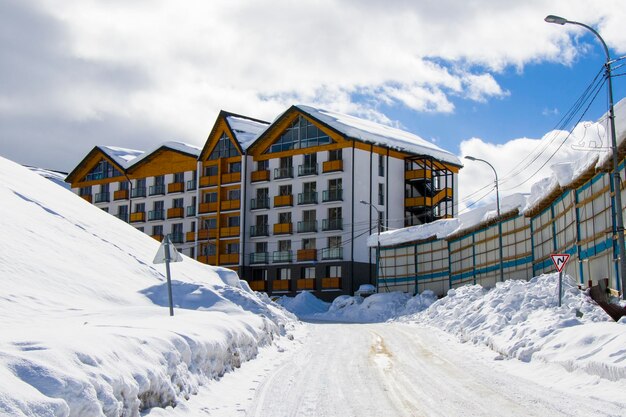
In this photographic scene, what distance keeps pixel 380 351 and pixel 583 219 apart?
9.59 m

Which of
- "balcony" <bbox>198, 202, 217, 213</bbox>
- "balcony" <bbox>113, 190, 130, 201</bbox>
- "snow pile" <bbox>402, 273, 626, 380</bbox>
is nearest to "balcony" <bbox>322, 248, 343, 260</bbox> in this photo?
"balcony" <bbox>198, 202, 217, 213</bbox>

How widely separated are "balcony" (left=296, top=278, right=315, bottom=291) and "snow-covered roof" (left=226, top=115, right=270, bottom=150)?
48.5 ft

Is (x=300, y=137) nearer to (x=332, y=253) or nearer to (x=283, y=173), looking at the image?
(x=283, y=173)

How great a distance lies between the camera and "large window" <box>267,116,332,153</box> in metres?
64.9

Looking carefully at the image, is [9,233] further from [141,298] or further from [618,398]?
[618,398]

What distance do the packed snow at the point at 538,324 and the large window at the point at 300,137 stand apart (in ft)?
89.4

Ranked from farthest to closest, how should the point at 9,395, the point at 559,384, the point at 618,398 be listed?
the point at 559,384 < the point at 618,398 < the point at 9,395

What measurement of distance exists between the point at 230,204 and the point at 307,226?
9.25 metres

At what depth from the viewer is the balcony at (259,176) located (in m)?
67.4

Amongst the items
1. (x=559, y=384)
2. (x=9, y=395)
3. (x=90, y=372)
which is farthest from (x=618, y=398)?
(x=9, y=395)

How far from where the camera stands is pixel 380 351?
21.1 meters

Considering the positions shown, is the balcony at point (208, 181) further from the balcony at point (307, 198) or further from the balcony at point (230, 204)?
the balcony at point (307, 198)

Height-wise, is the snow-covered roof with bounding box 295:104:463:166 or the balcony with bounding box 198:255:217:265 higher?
the snow-covered roof with bounding box 295:104:463:166

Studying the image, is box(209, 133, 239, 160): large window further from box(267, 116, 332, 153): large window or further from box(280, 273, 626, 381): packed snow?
box(280, 273, 626, 381): packed snow
